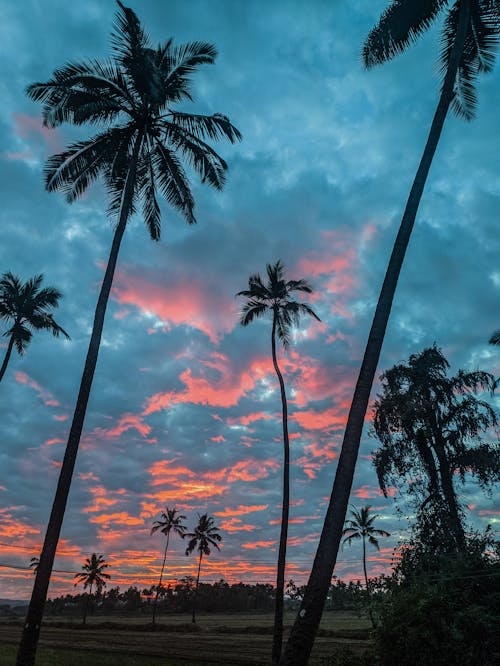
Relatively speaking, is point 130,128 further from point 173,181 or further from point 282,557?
point 282,557

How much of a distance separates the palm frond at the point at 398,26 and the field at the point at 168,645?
15.0m

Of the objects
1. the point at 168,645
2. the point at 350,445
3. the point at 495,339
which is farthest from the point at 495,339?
the point at 168,645

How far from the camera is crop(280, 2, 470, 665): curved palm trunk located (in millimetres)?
7661

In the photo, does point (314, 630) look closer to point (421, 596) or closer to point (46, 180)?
point (421, 596)

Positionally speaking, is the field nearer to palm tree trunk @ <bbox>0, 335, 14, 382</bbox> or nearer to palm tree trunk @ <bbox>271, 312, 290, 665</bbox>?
palm tree trunk @ <bbox>271, 312, 290, 665</bbox>

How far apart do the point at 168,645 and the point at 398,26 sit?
4170cm

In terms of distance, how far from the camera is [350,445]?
8883 mm

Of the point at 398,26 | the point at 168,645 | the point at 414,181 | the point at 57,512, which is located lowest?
the point at 168,645

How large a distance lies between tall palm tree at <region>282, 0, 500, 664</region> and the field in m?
2.56

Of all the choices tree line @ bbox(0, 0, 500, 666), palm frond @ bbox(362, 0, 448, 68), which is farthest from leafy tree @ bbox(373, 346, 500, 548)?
palm frond @ bbox(362, 0, 448, 68)

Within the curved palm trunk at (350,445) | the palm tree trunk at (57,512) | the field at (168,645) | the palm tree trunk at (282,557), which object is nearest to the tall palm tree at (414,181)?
the curved palm trunk at (350,445)

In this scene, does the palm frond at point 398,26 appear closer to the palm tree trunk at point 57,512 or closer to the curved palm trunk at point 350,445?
the curved palm trunk at point 350,445

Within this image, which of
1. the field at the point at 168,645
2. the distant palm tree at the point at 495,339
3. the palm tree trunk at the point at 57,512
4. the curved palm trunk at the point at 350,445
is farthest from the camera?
the distant palm tree at the point at 495,339

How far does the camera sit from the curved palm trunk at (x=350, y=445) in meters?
7.66
